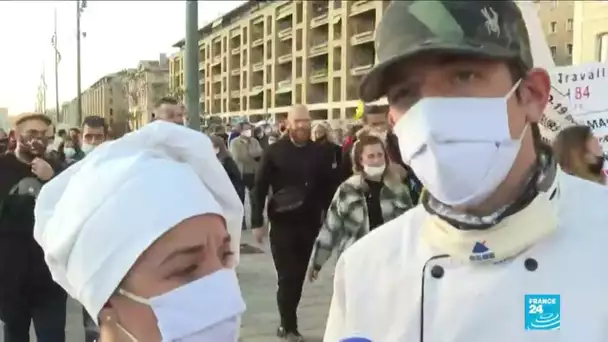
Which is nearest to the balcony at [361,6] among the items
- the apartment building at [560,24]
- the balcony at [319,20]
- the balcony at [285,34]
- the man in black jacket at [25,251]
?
the balcony at [319,20]

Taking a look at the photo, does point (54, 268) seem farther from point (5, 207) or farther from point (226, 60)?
point (226, 60)

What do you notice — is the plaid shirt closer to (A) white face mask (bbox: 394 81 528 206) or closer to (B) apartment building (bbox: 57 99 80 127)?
(A) white face mask (bbox: 394 81 528 206)

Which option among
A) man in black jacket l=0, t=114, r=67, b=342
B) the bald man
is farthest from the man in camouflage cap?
the bald man

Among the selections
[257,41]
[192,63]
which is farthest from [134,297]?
[257,41]

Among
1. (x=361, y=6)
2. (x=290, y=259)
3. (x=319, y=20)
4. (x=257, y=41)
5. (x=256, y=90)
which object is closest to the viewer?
(x=290, y=259)

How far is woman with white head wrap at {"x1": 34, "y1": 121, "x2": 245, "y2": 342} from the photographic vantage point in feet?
6.24

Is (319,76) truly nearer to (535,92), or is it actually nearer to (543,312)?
(535,92)

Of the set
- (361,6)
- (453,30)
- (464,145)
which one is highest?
(361,6)

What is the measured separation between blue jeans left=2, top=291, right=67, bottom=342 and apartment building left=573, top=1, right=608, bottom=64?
28.6 meters

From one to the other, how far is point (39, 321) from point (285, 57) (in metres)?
84.9

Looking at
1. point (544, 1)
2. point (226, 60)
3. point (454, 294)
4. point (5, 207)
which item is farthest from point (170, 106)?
point (226, 60)

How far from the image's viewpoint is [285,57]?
89438mm

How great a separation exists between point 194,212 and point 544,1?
203 feet

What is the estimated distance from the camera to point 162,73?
293 feet
